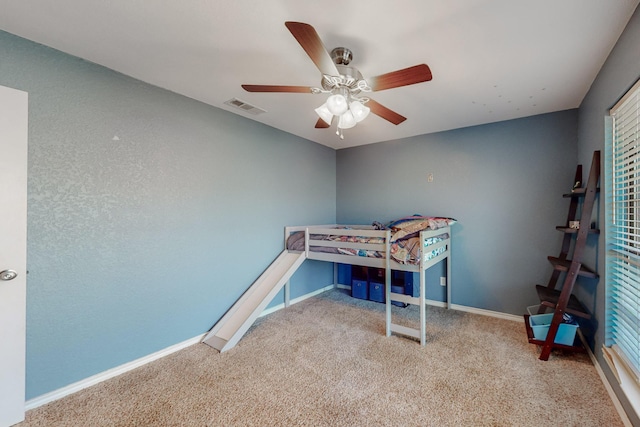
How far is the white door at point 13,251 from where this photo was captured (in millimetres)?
1558

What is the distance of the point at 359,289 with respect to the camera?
150 inches

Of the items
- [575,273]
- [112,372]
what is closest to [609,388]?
[575,273]

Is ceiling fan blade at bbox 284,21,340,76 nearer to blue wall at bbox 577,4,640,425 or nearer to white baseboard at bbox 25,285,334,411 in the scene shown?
blue wall at bbox 577,4,640,425

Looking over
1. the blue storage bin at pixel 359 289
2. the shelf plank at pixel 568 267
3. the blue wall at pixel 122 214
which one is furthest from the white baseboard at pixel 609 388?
the blue wall at pixel 122 214

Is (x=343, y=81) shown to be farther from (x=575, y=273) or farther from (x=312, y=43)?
(x=575, y=273)

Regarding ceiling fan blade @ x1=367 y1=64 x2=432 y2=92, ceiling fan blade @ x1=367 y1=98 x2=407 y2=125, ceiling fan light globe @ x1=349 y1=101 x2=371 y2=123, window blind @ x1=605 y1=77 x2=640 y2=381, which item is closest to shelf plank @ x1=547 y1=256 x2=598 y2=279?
window blind @ x1=605 y1=77 x2=640 y2=381

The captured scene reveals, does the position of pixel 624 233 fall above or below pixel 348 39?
below

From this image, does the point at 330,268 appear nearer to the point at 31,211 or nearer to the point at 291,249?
the point at 291,249

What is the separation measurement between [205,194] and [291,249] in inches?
50.4

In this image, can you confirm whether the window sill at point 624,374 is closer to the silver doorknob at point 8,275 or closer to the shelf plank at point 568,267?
the shelf plank at point 568,267

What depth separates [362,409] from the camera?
1.68 metres

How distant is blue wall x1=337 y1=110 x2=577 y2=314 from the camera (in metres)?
2.84

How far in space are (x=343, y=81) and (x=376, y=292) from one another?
2826 millimetres

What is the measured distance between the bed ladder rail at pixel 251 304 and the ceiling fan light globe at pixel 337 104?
193 centimetres
